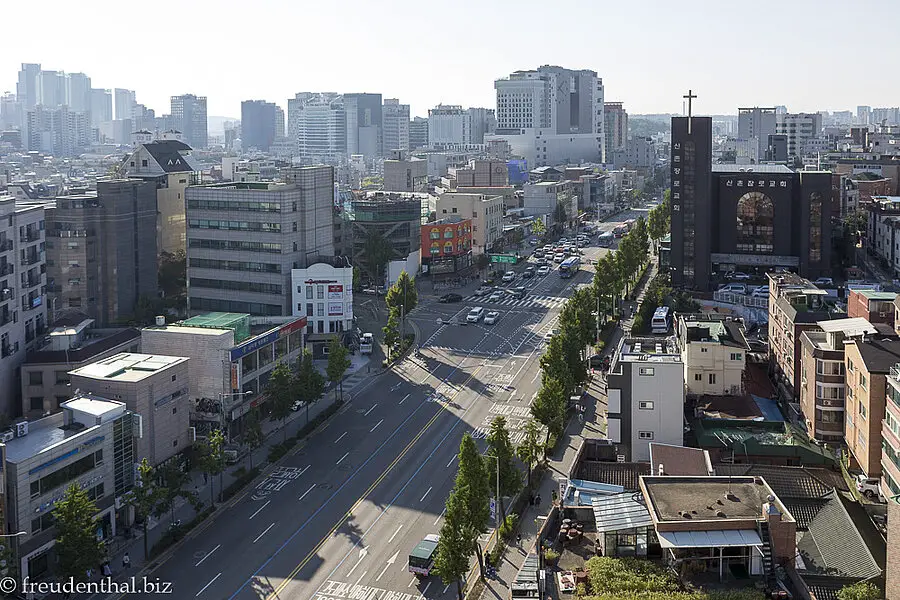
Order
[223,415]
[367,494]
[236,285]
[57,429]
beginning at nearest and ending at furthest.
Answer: [57,429], [367,494], [223,415], [236,285]

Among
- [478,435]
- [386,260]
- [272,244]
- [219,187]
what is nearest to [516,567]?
[478,435]

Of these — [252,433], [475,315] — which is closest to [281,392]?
[252,433]

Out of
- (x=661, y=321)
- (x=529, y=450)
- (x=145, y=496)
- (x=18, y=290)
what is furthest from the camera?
(x=661, y=321)

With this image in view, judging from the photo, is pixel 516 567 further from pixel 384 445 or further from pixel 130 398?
pixel 130 398

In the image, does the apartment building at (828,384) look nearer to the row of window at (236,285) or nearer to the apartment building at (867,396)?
the apartment building at (867,396)

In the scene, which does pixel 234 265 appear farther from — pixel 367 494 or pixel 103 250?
pixel 367 494

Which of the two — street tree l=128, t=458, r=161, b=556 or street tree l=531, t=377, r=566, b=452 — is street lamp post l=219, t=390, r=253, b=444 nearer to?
street tree l=128, t=458, r=161, b=556
